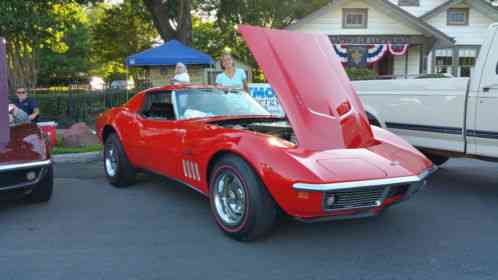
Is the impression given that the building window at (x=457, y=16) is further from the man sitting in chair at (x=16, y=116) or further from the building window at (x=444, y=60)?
the man sitting in chair at (x=16, y=116)

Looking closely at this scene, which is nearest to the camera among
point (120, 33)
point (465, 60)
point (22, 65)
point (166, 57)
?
point (166, 57)

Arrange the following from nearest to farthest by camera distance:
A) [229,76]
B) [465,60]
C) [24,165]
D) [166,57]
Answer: [24,165] < [229,76] < [166,57] < [465,60]

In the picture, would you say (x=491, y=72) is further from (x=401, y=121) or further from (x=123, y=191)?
A: (x=123, y=191)

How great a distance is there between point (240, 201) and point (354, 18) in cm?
1902

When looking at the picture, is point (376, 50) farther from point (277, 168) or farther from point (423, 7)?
point (277, 168)

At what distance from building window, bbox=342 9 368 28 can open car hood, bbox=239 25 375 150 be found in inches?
690

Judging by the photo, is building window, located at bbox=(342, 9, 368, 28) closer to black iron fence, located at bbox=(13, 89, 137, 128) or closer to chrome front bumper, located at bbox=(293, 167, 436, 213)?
black iron fence, located at bbox=(13, 89, 137, 128)

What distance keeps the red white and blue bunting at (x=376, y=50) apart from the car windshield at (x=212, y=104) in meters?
16.0

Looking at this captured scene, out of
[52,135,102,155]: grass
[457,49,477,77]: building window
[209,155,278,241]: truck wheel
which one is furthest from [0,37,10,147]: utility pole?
[457,49,477,77]: building window

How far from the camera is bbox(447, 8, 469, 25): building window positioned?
22531mm

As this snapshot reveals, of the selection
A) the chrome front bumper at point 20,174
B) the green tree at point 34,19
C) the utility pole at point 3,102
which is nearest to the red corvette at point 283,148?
the chrome front bumper at point 20,174

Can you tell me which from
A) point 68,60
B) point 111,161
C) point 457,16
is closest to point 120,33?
point 68,60

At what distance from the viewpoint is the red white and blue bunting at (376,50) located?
20.5 metres

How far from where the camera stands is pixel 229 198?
4043 mm
